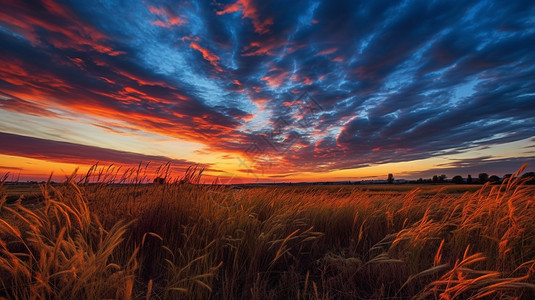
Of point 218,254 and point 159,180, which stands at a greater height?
point 159,180

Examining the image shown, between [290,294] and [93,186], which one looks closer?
[290,294]

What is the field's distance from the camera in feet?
5.54

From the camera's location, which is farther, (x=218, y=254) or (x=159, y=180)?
(x=159, y=180)

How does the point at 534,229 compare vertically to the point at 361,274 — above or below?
above

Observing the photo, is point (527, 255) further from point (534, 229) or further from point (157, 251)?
point (157, 251)

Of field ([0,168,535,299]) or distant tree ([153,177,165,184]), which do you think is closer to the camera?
field ([0,168,535,299])

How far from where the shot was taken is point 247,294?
2.08 metres

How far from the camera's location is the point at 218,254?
2662 mm

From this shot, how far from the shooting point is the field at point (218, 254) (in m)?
1.69

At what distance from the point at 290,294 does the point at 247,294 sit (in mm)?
398

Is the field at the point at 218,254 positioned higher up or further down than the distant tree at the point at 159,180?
further down

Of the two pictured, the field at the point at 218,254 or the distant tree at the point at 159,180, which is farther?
the distant tree at the point at 159,180

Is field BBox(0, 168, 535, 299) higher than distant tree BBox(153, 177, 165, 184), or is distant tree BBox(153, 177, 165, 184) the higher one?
distant tree BBox(153, 177, 165, 184)

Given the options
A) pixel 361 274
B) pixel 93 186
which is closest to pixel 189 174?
pixel 93 186
